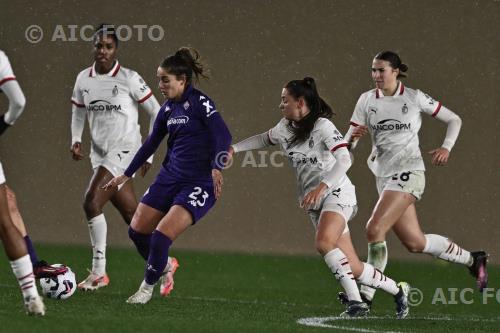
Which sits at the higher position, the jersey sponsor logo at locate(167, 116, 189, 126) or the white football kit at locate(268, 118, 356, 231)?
the jersey sponsor logo at locate(167, 116, 189, 126)

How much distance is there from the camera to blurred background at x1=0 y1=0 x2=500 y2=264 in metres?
11.7

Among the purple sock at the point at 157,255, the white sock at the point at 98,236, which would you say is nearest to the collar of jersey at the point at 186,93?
the purple sock at the point at 157,255

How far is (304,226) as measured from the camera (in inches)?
484

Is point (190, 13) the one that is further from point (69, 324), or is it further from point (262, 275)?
point (69, 324)

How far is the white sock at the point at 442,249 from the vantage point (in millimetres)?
8250

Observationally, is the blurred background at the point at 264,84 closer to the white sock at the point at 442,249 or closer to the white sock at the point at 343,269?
the white sock at the point at 442,249

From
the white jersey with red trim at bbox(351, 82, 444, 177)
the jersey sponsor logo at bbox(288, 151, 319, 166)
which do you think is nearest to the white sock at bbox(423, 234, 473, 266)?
the white jersey with red trim at bbox(351, 82, 444, 177)

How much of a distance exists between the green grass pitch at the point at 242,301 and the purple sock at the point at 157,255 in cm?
21

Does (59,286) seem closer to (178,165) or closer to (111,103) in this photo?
(178,165)

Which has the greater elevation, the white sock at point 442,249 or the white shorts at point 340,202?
the white shorts at point 340,202

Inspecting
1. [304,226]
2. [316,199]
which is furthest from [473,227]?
[316,199]

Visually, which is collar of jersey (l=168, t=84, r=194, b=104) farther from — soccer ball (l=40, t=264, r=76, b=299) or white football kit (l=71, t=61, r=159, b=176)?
white football kit (l=71, t=61, r=159, b=176)

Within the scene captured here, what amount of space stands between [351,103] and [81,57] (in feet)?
10.7

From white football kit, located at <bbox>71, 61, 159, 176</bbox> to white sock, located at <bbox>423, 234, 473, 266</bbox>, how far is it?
2.47 meters
